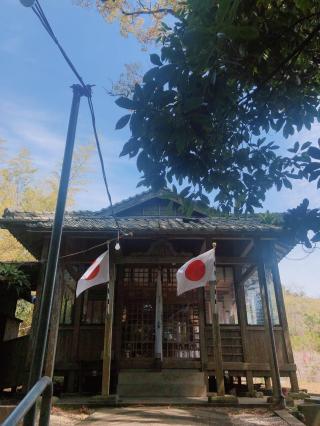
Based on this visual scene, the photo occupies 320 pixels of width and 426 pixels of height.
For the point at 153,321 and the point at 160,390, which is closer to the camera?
the point at 160,390

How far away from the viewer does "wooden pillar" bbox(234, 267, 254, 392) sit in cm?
1088

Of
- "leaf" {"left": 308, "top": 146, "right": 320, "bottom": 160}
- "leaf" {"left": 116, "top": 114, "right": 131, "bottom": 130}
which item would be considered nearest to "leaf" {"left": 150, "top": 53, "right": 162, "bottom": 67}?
"leaf" {"left": 116, "top": 114, "right": 131, "bottom": 130}

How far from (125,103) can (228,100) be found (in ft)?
4.18

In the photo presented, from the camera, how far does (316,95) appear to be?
16.3ft

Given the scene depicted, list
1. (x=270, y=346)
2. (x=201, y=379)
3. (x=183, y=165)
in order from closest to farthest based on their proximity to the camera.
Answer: (x=183, y=165) < (x=270, y=346) < (x=201, y=379)

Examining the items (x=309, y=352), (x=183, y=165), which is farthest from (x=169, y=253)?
(x=309, y=352)

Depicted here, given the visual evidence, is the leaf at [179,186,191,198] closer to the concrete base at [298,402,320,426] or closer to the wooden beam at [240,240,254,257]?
the concrete base at [298,402,320,426]

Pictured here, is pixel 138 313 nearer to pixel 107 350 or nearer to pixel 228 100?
pixel 107 350

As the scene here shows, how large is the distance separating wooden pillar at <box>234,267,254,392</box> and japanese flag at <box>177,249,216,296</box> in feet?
11.8

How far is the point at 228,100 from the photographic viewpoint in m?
4.11

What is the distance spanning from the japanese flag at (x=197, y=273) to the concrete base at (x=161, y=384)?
3108 millimetres

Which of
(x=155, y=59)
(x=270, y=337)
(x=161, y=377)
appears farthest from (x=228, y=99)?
(x=161, y=377)

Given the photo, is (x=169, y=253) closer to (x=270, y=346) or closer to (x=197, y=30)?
(x=270, y=346)

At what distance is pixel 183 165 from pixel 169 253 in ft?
23.6
